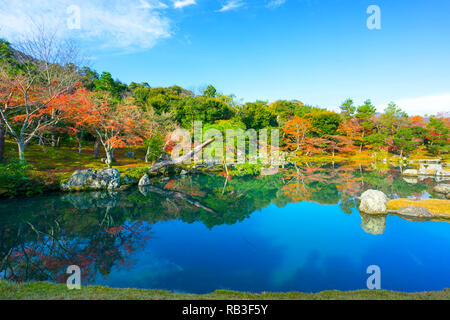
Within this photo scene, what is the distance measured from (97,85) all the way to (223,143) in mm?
24700

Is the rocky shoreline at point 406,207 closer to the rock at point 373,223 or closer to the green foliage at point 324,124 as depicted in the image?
the rock at point 373,223

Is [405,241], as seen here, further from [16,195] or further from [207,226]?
[16,195]

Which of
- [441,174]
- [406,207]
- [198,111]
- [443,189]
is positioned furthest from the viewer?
[198,111]

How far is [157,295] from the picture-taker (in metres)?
4.17

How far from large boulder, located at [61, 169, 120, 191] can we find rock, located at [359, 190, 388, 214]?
52.8ft

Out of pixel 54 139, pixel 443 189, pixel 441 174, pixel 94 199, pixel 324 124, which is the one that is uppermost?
pixel 324 124

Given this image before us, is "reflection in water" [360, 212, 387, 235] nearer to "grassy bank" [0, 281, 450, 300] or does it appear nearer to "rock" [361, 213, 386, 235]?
"rock" [361, 213, 386, 235]

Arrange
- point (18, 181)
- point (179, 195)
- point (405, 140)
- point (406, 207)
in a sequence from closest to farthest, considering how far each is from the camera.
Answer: point (406, 207), point (18, 181), point (179, 195), point (405, 140)

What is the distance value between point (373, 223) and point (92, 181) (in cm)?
1724

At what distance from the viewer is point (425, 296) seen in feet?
13.7

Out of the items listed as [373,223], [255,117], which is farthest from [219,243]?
[255,117]

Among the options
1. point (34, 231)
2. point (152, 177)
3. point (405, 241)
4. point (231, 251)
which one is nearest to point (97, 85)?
point (152, 177)

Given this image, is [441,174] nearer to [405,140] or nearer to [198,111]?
[405,140]

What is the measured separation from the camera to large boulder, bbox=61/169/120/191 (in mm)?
14945
